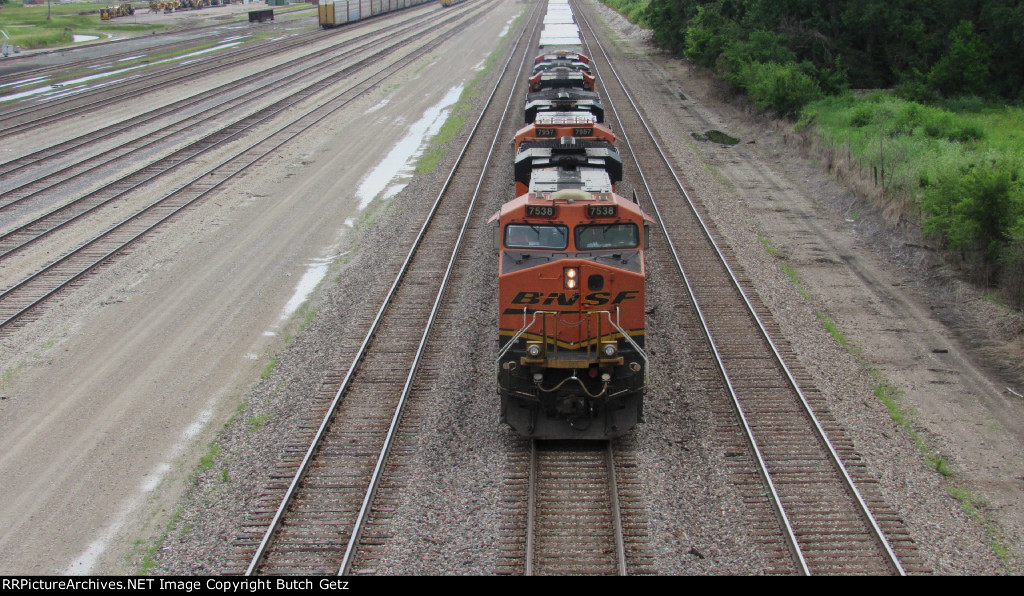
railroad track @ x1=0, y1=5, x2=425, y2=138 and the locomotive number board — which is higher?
railroad track @ x1=0, y1=5, x2=425, y2=138

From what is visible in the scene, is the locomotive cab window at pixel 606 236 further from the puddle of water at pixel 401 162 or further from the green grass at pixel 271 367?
the puddle of water at pixel 401 162

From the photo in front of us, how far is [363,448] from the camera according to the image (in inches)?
509

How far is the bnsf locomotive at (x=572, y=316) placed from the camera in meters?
12.3

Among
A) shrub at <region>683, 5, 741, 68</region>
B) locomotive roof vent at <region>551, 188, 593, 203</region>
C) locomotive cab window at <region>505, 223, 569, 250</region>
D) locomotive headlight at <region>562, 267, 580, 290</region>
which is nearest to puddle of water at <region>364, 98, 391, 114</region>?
shrub at <region>683, 5, 741, 68</region>

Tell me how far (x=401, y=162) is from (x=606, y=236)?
825 inches

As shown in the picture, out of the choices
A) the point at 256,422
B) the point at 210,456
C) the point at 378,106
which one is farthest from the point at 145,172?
the point at 210,456

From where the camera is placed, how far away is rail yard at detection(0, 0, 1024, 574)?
1080cm

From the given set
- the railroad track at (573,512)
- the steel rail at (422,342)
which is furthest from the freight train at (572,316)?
the steel rail at (422,342)

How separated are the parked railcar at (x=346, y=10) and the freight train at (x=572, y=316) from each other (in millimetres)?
75344

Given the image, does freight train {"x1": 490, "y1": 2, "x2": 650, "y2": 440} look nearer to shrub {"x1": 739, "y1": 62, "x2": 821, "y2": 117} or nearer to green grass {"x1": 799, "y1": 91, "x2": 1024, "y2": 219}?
green grass {"x1": 799, "y1": 91, "x2": 1024, "y2": 219}

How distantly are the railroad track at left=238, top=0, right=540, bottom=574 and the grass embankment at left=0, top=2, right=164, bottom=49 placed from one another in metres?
70.0

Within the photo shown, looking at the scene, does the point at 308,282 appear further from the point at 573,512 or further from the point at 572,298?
the point at 573,512

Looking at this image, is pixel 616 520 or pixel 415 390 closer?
pixel 616 520

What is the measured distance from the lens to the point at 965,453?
12.8 meters
